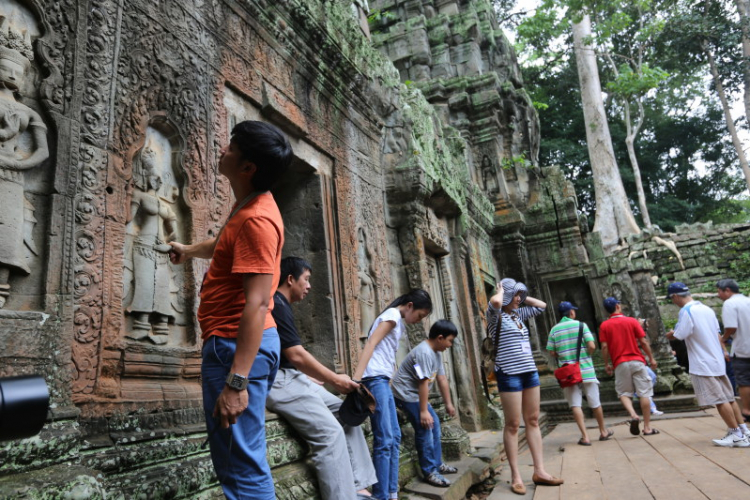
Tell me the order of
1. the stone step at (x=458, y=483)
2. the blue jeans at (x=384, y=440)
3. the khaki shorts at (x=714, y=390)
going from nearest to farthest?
the blue jeans at (x=384, y=440) → the stone step at (x=458, y=483) → the khaki shorts at (x=714, y=390)

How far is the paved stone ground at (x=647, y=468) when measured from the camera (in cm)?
366

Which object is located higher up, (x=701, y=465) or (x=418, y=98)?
(x=418, y=98)

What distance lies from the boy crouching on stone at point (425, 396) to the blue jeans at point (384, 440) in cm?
61

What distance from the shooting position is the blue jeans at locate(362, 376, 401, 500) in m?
3.37

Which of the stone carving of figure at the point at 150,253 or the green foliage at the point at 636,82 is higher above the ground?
the green foliage at the point at 636,82

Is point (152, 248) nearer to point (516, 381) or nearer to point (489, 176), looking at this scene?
point (516, 381)

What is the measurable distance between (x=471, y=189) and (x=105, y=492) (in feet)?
29.3

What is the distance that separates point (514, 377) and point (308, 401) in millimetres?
1957

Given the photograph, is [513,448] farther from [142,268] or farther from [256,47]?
[256,47]

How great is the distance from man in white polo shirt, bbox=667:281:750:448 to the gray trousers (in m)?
3.99

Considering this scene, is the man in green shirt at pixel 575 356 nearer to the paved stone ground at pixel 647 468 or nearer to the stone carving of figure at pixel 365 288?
the paved stone ground at pixel 647 468

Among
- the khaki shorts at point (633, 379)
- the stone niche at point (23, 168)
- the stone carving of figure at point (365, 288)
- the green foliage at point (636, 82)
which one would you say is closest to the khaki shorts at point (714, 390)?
the khaki shorts at point (633, 379)

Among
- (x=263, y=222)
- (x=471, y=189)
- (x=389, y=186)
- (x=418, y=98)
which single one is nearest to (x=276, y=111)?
(x=389, y=186)

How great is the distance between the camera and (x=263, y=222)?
1810 millimetres
